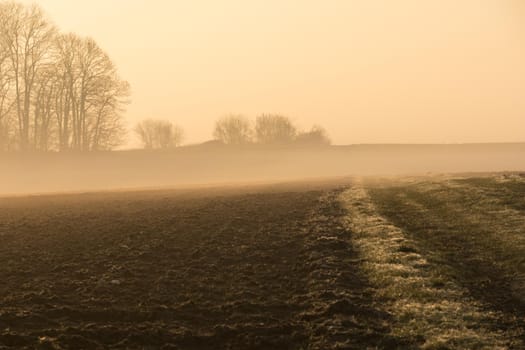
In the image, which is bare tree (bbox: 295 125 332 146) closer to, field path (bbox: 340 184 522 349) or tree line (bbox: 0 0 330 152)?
tree line (bbox: 0 0 330 152)

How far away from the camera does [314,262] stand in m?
14.4

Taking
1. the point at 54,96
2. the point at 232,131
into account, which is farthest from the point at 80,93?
the point at 232,131

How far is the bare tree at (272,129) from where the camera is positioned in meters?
134

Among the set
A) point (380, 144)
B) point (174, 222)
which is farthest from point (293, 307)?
point (380, 144)

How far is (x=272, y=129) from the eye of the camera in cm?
13438

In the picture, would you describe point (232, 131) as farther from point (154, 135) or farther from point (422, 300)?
point (422, 300)

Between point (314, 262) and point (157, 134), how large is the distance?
4674 inches

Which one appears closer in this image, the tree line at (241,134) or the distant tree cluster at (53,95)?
the distant tree cluster at (53,95)

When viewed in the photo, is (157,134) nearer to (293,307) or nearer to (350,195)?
(350,195)

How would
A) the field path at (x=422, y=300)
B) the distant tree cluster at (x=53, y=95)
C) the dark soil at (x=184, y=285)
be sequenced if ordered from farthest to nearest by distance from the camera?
the distant tree cluster at (x=53, y=95)
the dark soil at (x=184, y=285)
the field path at (x=422, y=300)

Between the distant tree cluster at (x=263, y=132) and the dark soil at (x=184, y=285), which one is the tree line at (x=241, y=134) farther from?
the dark soil at (x=184, y=285)

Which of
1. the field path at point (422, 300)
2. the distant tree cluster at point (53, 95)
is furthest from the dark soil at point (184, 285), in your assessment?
the distant tree cluster at point (53, 95)

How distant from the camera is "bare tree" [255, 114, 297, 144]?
5271 inches

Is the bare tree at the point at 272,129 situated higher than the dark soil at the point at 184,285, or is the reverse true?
the bare tree at the point at 272,129
